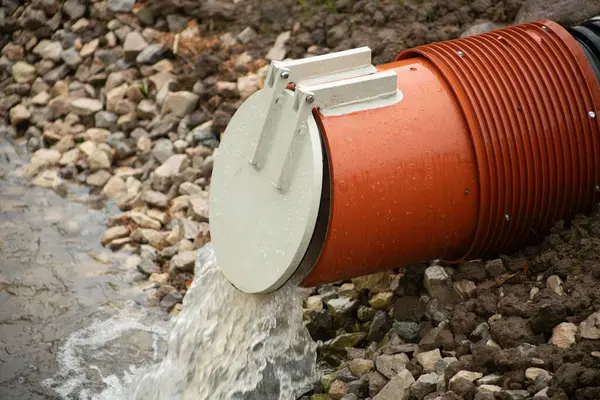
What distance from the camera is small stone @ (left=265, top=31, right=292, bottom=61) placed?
19.9 ft

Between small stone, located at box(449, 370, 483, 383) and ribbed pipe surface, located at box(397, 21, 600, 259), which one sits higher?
ribbed pipe surface, located at box(397, 21, 600, 259)

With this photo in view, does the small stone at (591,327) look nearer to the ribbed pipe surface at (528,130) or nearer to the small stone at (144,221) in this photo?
the ribbed pipe surface at (528,130)

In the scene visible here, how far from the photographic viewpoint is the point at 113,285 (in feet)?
17.3

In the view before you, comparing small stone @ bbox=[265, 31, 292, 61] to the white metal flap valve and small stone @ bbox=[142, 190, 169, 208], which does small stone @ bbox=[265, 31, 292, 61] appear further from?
the white metal flap valve

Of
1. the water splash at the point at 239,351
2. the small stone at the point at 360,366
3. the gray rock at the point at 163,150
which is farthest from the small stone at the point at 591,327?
the gray rock at the point at 163,150

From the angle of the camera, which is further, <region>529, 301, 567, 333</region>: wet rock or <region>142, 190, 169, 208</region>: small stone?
<region>142, 190, 169, 208</region>: small stone

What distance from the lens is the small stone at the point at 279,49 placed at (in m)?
6.06

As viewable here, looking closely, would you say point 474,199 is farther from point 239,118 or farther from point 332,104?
point 239,118

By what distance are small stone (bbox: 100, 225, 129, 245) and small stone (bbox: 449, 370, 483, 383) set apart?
2.85m

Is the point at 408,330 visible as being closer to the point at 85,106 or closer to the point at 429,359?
the point at 429,359

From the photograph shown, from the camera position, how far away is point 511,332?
3.52 m

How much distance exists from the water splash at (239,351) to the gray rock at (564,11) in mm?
2132

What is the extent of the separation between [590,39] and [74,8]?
4665 mm

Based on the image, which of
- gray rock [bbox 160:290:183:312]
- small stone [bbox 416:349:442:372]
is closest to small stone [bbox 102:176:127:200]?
gray rock [bbox 160:290:183:312]
